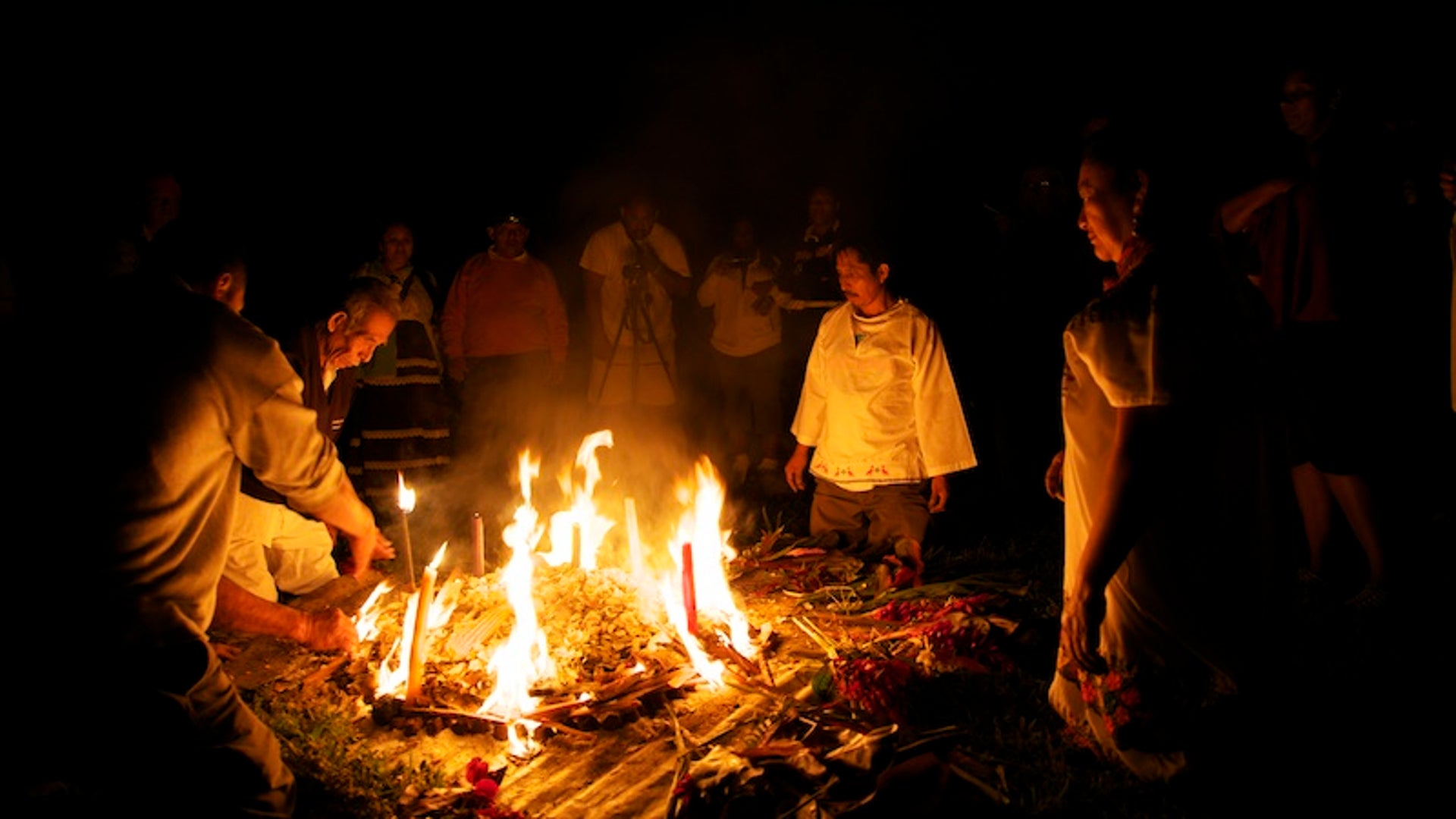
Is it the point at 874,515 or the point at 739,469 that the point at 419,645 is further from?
the point at 739,469

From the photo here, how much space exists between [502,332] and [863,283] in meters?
3.79

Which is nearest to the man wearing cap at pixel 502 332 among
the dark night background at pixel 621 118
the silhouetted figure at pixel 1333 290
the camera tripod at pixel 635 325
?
the camera tripod at pixel 635 325

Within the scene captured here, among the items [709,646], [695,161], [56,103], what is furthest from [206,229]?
[695,161]

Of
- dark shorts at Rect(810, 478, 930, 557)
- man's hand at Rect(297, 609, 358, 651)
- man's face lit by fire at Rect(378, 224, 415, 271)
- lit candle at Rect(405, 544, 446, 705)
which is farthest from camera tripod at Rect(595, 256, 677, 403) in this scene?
lit candle at Rect(405, 544, 446, 705)

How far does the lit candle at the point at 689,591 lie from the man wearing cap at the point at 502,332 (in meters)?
4.33

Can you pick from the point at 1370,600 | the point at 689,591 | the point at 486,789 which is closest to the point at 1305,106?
the point at 1370,600

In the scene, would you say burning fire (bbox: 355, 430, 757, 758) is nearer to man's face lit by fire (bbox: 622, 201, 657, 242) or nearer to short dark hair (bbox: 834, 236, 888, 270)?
short dark hair (bbox: 834, 236, 888, 270)

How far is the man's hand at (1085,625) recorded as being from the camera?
3.14 m

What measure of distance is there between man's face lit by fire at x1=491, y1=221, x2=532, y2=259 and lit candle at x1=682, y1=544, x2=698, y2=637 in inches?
182

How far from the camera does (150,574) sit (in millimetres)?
2984

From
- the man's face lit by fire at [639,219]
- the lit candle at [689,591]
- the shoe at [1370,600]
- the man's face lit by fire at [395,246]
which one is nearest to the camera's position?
the lit candle at [689,591]

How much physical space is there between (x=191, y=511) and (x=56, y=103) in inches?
351

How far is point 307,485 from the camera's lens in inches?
138

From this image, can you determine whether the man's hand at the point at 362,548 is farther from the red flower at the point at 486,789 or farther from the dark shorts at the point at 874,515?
the dark shorts at the point at 874,515
